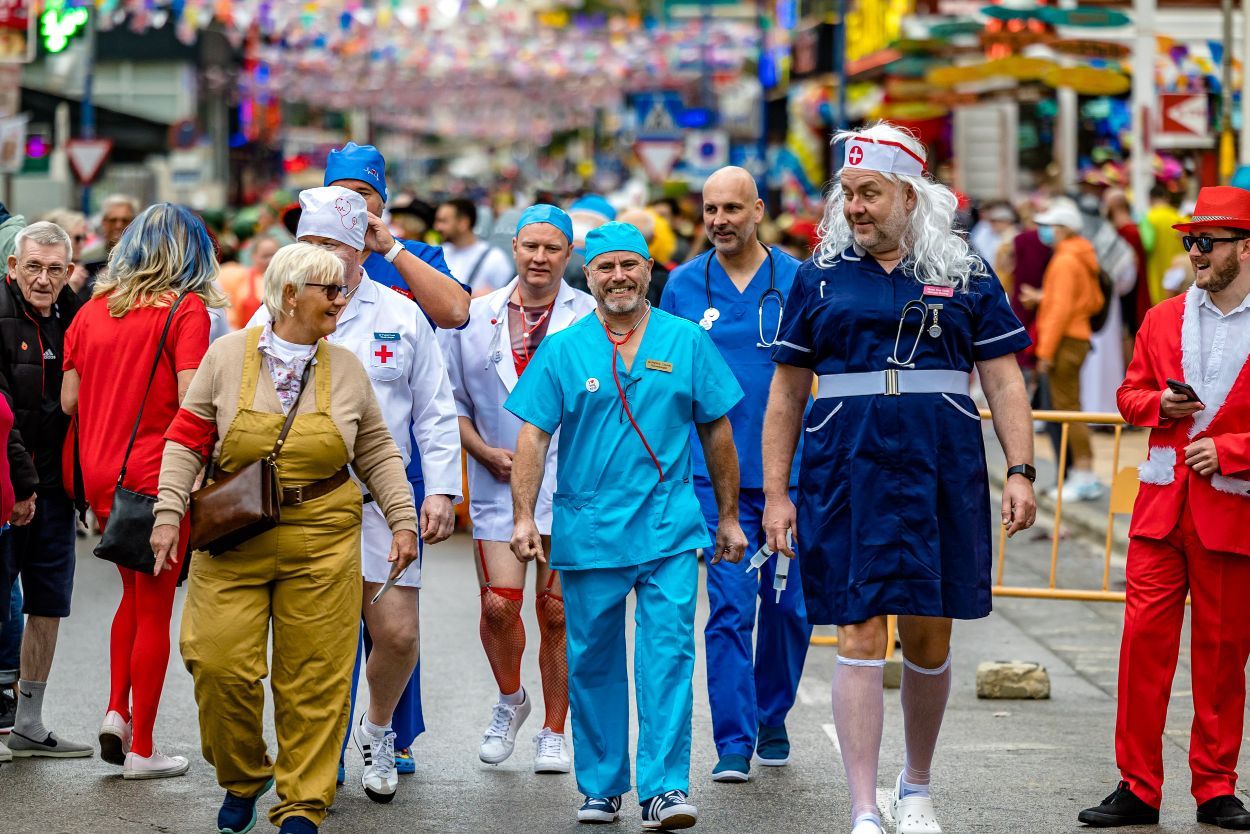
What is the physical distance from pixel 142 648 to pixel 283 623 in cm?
114

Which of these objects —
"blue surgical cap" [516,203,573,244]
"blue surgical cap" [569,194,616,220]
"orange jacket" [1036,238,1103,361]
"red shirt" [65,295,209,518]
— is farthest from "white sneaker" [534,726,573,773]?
"orange jacket" [1036,238,1103,361]

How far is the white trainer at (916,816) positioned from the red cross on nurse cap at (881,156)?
6.31 feet

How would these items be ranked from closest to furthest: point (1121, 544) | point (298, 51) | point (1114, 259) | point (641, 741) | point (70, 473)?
point (641, 741), point (70, 473), point (1121, 544), point (1114, 259), point (298, 51)

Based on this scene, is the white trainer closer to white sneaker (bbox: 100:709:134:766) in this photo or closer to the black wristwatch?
the black wristwatch

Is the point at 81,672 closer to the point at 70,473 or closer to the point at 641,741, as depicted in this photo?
the point at 70,473

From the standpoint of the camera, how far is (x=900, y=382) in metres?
6.27

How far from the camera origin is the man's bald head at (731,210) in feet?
25.5

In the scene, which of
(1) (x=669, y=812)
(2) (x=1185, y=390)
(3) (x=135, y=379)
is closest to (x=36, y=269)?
(3) (x=135, y=379)

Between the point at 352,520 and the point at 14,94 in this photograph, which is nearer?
the point at 352,520

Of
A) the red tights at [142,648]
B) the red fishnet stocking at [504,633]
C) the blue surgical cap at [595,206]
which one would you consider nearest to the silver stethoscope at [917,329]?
the red fishnet stocking at [504,633]

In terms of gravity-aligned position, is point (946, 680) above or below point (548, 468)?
below

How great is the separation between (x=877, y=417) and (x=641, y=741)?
1.30m

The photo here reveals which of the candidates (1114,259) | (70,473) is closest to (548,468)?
(70,473)

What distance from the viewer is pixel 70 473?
7664 millimetres
